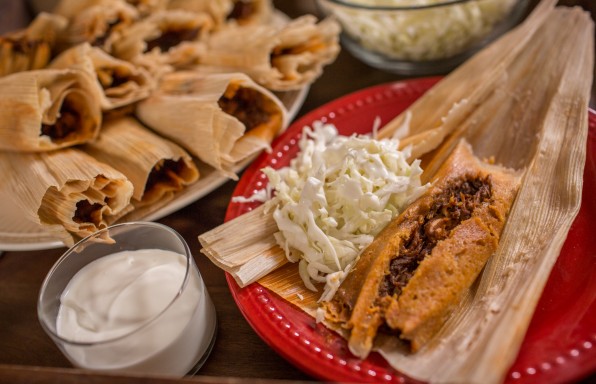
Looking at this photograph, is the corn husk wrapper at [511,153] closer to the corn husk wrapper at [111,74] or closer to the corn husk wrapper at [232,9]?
the corn husk wrapper at [111,74]

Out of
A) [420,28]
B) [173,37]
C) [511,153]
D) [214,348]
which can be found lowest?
[214,348]

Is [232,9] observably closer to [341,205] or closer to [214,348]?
[341,205]

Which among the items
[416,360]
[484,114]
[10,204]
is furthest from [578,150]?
[10,204]

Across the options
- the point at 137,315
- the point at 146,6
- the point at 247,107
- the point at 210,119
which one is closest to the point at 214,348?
the point at 137,315

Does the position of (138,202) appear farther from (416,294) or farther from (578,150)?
(578,150)

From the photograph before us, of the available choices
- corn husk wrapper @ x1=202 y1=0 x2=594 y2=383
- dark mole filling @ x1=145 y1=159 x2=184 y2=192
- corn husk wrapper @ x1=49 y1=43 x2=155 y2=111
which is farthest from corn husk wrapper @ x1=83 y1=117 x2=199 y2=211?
corn husk wrapper @ x1=202 y1=0 x2=594 y2=383

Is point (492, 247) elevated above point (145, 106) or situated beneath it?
elevated above
